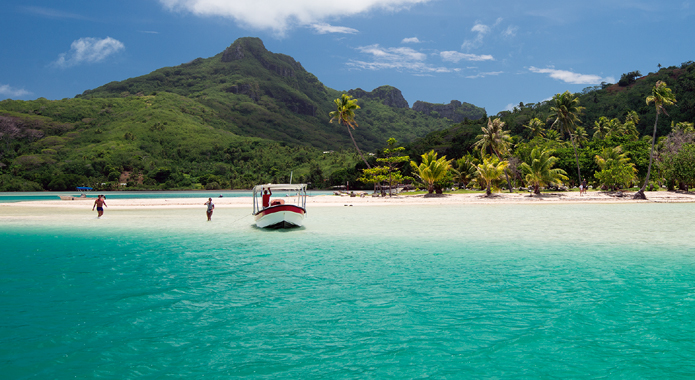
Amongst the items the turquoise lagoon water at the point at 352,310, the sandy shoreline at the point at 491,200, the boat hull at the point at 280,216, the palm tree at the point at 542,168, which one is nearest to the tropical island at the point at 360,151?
the palm tree at the point at 542,168

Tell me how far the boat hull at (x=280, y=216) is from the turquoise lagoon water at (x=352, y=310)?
5.43 metres

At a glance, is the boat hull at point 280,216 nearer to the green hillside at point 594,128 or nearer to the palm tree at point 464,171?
the green hillside at point 594,128

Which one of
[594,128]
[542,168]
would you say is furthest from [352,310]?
[594,128]

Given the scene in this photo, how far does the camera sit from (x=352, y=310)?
901cm

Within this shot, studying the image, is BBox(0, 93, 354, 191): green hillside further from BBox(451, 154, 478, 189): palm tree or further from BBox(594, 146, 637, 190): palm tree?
BBox(594, 146, 637, 190): palm tree

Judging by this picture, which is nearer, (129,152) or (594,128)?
(594,128)

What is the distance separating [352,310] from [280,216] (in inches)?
603

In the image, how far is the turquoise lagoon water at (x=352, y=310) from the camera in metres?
6.40

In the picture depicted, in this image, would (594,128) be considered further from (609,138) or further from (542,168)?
(542,168)

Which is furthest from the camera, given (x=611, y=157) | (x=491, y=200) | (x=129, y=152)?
(x=129, y=152)

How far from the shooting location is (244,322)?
834cm

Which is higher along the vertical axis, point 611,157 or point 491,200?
point 611,157

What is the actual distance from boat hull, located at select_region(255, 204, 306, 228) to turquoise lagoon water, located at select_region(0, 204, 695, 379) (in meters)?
5.43

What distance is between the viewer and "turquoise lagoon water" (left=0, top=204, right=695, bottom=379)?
640 cm
